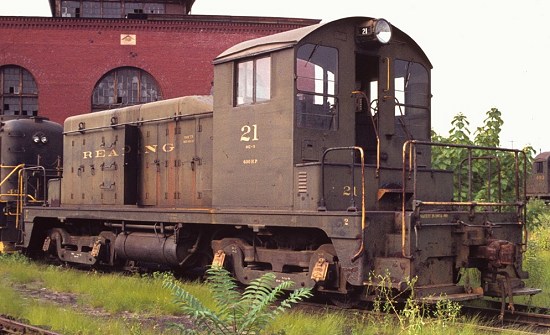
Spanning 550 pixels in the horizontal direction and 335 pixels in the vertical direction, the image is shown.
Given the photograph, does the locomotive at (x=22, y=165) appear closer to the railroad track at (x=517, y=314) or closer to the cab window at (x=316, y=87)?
the cab window at (x=316, y=87)

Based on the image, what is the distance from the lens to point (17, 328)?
25.7 feet

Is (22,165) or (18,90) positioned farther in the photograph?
(18,90)

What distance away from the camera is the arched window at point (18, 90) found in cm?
3198

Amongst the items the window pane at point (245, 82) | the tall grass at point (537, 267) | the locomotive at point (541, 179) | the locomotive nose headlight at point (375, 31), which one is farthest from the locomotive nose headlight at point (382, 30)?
the locomotive at point (541, 179)

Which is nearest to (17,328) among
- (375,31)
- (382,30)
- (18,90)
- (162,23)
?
(375,31)

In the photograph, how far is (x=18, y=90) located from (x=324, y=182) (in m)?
26.8

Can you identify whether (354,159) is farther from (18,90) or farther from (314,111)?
(18,90)

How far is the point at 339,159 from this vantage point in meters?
9.64

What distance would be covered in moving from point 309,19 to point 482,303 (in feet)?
83.9

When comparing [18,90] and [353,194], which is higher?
[18,90]

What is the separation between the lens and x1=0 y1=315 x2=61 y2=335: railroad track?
749 cm

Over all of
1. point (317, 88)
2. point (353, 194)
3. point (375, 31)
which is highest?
point (375, 31)

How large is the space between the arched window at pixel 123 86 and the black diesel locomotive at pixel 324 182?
20661 mm

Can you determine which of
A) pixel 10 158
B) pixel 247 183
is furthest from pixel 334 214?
pixel 10 158
